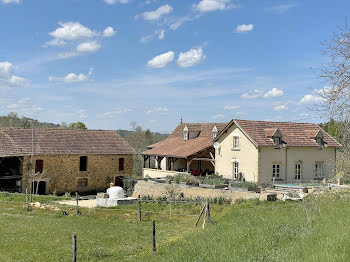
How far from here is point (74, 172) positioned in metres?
37.8

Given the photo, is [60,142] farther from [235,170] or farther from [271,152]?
[271,152]

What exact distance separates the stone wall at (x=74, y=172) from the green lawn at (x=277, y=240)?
2540 cm

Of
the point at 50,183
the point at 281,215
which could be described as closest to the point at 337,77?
the point at 281,215

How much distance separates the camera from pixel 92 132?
42656mm

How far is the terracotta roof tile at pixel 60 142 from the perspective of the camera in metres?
35.4

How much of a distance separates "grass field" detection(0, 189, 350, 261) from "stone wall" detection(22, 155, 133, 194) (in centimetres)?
1059

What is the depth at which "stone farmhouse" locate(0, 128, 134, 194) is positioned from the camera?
34.9m

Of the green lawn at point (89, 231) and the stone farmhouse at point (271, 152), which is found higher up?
the stone farmhouse at point (271, 152)

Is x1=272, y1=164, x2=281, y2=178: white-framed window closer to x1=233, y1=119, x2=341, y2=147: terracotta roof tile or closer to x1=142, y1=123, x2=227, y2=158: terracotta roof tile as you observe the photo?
x1=233, y1=119, x2=341, y2=147: terracotta roof tile

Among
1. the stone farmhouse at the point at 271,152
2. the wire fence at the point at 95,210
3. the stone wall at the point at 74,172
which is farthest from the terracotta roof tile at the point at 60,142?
the stone farmhouse at the point at 271,152

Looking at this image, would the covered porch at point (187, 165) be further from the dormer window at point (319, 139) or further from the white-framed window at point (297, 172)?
the dormer window at point (319, 139)

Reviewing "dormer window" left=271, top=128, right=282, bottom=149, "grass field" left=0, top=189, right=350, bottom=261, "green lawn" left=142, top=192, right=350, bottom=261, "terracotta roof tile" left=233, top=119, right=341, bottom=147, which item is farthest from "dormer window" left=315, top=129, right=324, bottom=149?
"green lawn" left=142, top=192, right=350, bottom=261

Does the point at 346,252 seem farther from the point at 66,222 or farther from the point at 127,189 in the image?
the point at 127,189

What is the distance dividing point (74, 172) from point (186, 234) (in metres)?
24.3
